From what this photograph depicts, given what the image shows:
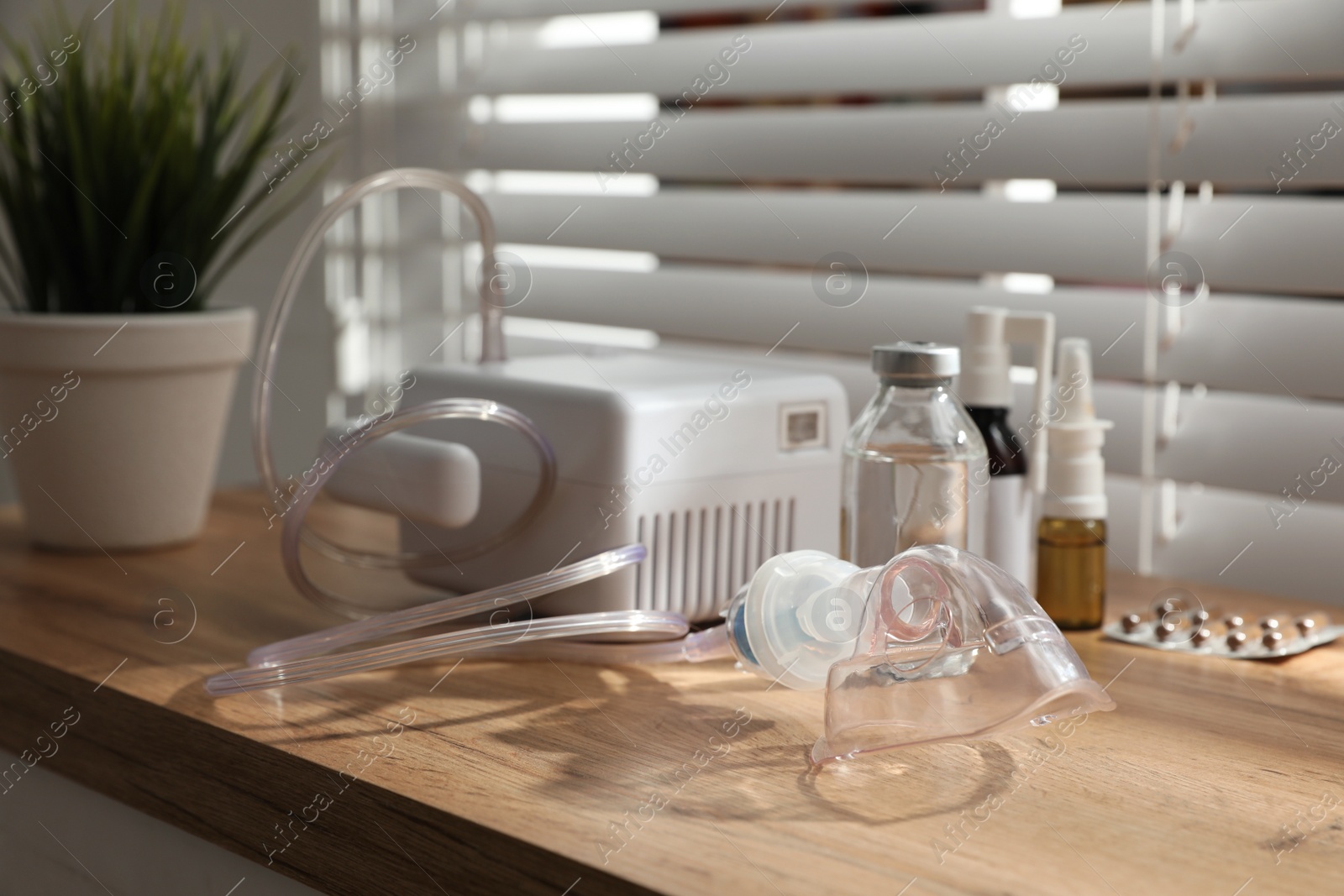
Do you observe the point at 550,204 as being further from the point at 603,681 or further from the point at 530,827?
the point at 530,827

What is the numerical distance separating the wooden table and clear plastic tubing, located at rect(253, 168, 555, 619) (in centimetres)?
6

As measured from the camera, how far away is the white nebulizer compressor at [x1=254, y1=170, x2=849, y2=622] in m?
0.79

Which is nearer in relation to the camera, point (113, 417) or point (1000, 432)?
point (1000, 432)

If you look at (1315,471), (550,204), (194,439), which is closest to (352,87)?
(550,204)

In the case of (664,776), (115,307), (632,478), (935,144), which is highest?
(935,144)

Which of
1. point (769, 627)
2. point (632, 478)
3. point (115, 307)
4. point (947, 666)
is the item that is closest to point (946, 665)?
point (947, 666)

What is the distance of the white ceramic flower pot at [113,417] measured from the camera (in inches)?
38.9

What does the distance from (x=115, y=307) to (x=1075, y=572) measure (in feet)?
2.45

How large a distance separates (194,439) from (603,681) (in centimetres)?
48

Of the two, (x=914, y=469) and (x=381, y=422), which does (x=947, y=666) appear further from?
(x=381, y=422)

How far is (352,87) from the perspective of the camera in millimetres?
1450

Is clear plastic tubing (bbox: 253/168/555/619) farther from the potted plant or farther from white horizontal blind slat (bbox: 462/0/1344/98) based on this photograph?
white horizontal blind slat (bbox: 462/0/1344/98)

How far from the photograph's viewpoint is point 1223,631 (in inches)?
32.6

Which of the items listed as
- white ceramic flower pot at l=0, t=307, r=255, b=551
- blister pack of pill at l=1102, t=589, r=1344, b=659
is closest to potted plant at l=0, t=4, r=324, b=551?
white ceramic flower pot at l=0, t=307, r=255, b=551
